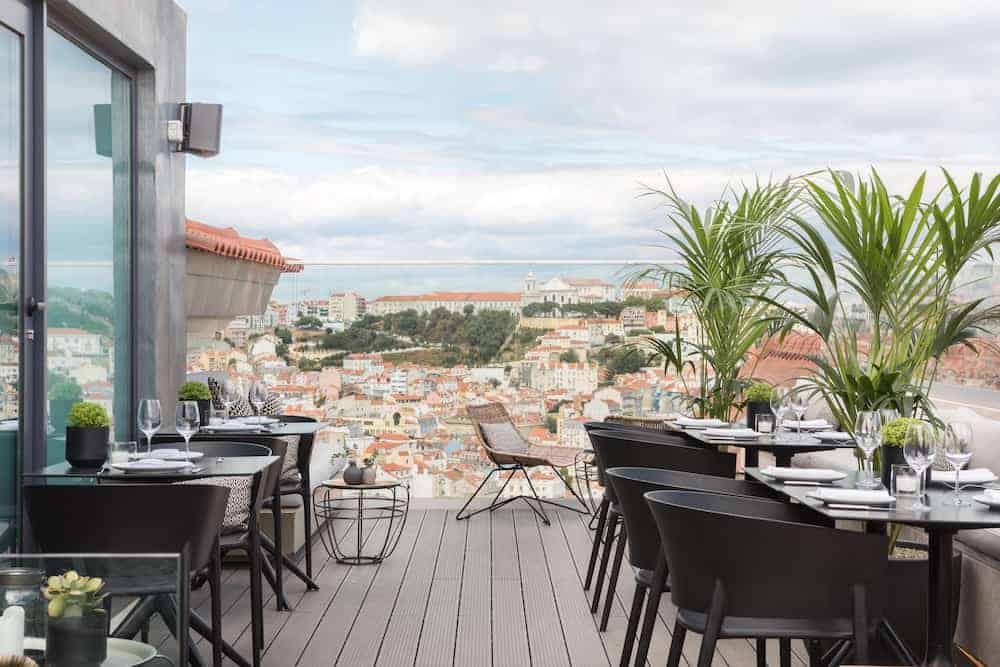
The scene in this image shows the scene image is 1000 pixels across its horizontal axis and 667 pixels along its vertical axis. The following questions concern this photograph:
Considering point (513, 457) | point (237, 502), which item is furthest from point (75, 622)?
point (513, 457)

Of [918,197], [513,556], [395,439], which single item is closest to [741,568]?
[918,197]

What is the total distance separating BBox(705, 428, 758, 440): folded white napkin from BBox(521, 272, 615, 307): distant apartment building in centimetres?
279

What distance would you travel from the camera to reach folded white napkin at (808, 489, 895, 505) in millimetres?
3092

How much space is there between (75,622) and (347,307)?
6760 mm

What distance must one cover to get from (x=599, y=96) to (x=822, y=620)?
8.47 m

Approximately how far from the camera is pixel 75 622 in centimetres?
158

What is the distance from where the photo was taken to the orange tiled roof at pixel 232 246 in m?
6.77

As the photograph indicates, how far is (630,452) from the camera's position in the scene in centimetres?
473

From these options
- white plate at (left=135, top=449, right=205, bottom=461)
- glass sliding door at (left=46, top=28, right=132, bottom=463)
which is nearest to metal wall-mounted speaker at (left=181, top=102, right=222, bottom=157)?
glass sliding door at (left=46, top=28, right=132, bottom=463)

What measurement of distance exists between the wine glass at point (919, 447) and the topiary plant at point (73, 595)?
2335 millimetres

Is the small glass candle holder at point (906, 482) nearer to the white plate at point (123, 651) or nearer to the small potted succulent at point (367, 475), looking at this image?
the white plate at point (123, 651)

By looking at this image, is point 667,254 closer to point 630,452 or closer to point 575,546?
point 575,546

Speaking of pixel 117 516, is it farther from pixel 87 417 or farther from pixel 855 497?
pixel 855 497

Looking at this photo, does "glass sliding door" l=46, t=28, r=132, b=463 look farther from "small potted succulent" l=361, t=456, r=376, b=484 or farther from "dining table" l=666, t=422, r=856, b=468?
"dining table" l=666, t=422, r=856, b=468
